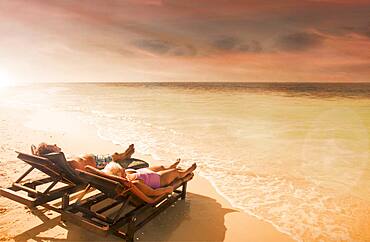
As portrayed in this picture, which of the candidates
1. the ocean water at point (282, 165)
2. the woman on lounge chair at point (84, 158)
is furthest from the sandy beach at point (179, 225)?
the woman on lounge chair at point (84, 158)

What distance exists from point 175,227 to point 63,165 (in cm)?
196

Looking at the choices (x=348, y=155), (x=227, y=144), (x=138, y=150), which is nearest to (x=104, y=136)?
(x=138, y=150)

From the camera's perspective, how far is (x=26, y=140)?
10.3 metres

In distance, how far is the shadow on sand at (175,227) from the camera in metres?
4.29

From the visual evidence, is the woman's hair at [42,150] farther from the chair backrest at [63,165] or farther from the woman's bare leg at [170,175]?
the woman's bare leg at [170,175]

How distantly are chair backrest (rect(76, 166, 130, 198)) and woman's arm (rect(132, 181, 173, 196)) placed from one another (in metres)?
0.19

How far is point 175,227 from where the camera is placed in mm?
4727

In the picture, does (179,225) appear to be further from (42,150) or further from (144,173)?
(42,150)

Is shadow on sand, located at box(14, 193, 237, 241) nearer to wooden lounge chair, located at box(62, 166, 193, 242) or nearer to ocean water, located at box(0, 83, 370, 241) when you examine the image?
wooden lounge chair, located at box(62, 166, 193, 242)

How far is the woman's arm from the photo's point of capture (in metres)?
4.17

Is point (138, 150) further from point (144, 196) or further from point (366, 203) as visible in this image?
point (366, 203)

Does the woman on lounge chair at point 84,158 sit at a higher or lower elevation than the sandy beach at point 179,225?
higher

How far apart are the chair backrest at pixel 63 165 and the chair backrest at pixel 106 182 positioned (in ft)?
1.92

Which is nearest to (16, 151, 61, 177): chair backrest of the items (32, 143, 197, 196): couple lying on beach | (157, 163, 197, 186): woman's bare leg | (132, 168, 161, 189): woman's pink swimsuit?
(32, 143, 197, 196): couple lying on beach
